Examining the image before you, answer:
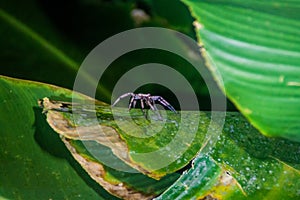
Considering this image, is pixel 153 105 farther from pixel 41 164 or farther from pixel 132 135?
pixel 41 164

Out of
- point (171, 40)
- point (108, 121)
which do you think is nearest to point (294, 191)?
point (108, 121)

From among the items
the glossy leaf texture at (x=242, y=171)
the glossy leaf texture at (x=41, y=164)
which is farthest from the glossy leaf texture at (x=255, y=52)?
the glossy leaf texture at (x=41, y=164)

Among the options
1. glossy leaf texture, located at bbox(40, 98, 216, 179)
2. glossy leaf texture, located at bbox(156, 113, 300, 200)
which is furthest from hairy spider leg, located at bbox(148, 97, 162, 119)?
glossy leaf texture, located at bbox(156, 113, 300, 200)

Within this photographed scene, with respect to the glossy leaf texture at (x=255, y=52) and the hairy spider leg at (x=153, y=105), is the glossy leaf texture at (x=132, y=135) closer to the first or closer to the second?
the hairy spider leg at (x=153, y=105)

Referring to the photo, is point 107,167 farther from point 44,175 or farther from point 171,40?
point 171,40

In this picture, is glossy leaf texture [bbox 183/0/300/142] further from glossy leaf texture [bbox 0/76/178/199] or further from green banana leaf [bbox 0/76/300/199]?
glossy leaf texture [bbox 0/76/178/199]

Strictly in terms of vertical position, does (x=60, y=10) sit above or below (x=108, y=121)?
above
